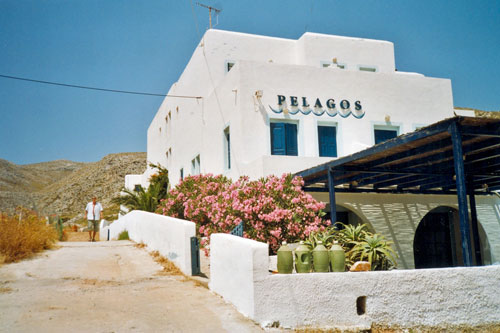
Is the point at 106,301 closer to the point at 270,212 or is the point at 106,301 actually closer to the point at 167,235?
the point at 167,235

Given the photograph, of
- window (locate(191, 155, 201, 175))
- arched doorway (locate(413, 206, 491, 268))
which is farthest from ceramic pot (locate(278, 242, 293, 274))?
window (locate(191, 155, 201, 175))

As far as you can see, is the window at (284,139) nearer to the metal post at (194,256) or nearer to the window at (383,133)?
the window at (383,133)

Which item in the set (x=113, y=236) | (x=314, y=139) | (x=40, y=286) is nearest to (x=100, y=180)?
(x=113, y=236)

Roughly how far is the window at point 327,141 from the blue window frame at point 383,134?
1666mm

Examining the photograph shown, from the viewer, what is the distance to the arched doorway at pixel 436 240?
1495 cm

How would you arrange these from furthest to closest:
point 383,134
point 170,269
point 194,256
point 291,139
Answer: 1. point 383,134
2. point 291,139
3. point 170,269
4. point 194,256

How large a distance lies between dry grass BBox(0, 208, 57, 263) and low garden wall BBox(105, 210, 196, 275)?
2842 mm

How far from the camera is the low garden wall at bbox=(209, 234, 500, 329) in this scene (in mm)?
5680

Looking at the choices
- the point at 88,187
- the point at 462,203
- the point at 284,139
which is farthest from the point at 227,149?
the point at 88,187

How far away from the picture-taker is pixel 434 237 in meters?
15.2

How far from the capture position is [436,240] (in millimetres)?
15219

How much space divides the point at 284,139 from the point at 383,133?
3.76 meters

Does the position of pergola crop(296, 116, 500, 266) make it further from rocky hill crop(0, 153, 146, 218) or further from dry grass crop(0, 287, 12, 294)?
rocky hill crop(0, 153, 146, 218)

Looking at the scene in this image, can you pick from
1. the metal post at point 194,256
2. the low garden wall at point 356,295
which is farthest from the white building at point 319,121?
the low garden wall at point 356,295
